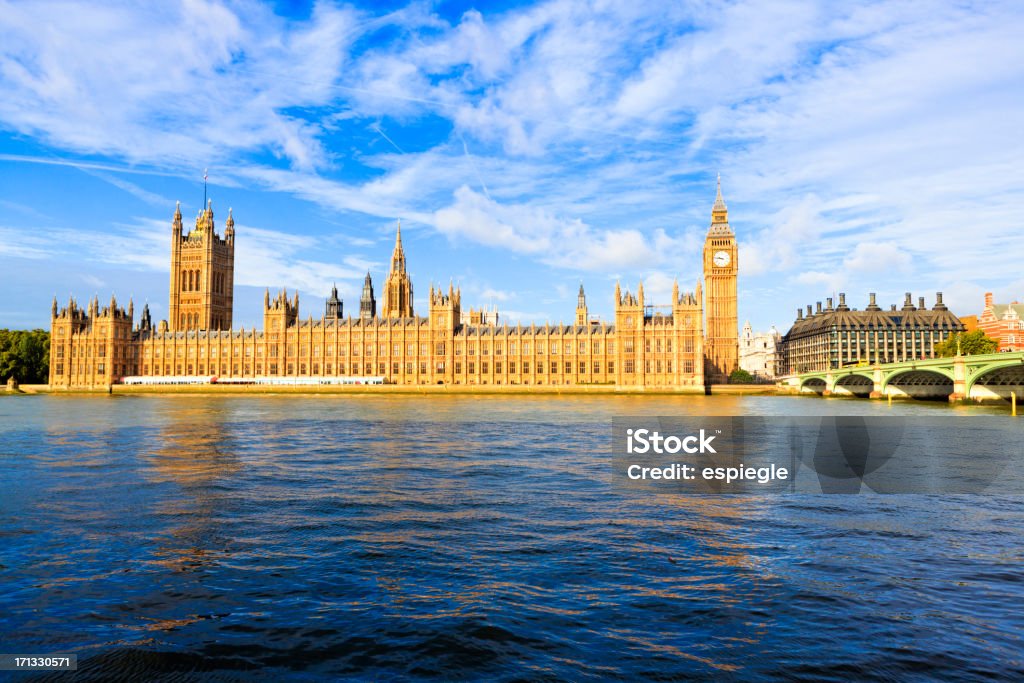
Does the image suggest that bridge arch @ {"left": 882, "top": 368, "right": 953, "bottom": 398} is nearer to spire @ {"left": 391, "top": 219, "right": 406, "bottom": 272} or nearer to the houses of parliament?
the houses of parliament

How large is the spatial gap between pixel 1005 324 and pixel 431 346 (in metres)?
120

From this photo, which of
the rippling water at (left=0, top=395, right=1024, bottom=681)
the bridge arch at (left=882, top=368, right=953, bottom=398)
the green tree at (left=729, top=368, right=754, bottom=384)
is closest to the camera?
the rippling water at (left=0, top=395, right=1024, bottom=681)

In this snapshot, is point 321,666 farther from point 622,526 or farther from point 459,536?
point 622,526

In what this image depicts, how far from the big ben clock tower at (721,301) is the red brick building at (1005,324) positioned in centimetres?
5305

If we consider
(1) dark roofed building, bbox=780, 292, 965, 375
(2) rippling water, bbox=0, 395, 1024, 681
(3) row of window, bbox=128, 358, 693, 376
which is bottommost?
(2) rippling water, bbox=0, 395, 1024, 681

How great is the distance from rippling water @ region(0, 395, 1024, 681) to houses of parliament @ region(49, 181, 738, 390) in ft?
334

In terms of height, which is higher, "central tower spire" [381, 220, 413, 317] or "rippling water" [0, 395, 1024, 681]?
"central tower spire" [381, 220, 413, 317]

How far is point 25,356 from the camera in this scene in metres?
144

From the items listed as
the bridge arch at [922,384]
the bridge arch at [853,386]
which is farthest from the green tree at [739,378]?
the bridge arch at [922,384]

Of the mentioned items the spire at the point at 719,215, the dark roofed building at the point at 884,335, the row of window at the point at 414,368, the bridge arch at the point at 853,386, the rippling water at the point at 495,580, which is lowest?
the rippling water at the point at 495,580

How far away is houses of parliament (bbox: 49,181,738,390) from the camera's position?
4988 inches

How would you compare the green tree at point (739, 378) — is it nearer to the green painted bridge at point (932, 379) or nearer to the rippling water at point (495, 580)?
the green painted bridge at point (932, 379)

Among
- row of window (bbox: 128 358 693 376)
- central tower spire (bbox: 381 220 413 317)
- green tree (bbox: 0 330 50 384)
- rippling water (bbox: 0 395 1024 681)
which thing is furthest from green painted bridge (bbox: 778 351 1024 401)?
green tree (bbox: 0 330 50 384)

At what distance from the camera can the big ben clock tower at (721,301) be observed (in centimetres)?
14850
